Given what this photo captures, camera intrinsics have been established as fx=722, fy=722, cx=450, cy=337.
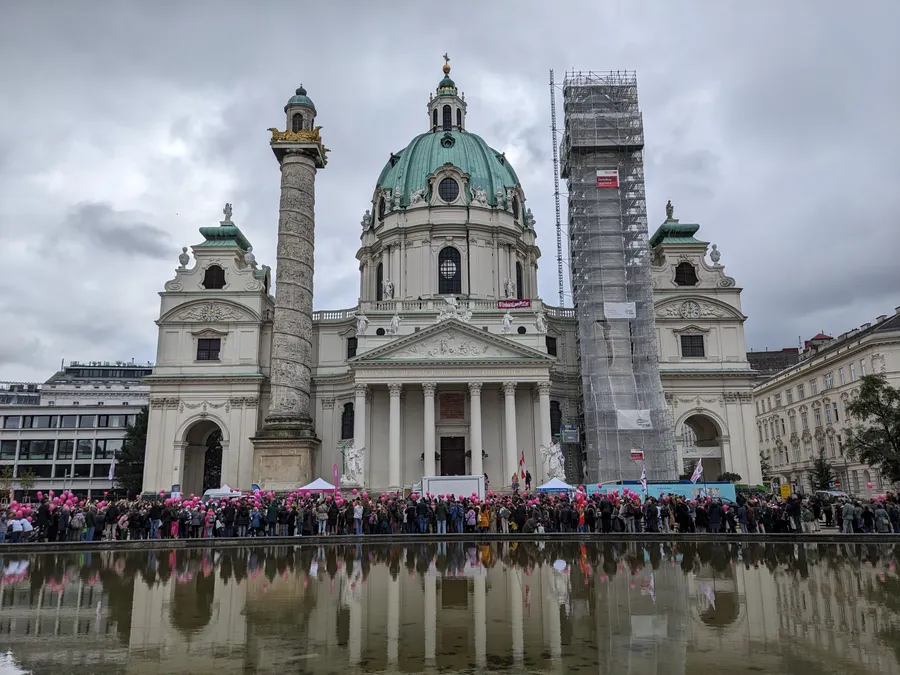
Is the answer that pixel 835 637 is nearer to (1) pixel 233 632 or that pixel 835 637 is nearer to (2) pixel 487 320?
(1) pixel 233 632

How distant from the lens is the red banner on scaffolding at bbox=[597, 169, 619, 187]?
140 feet

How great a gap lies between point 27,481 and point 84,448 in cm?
819

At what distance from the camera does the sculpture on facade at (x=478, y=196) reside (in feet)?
171

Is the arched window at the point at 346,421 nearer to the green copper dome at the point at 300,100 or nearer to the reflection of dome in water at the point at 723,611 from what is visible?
the green copper dome at the point at 300,100

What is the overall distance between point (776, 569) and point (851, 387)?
45.2 m

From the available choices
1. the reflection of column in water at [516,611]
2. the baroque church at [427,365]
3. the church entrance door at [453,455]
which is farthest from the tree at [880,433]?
the reflection of column in water at [516,611]

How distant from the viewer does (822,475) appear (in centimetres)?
5262

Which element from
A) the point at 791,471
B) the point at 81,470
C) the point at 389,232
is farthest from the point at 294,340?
the point at 81,470

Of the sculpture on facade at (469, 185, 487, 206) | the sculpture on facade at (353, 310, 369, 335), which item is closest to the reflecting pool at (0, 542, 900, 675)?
the sculpture on facade at (353, 310, 369, 335)

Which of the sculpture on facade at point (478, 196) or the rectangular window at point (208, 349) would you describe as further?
the sculpture on facade at point (478, 196)

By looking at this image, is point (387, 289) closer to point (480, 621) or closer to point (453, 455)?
point (453, 455)

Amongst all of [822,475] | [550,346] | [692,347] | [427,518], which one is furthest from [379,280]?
[822,475]

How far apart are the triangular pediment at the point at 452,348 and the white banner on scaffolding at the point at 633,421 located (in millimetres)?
5111

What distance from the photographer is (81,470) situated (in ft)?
255
